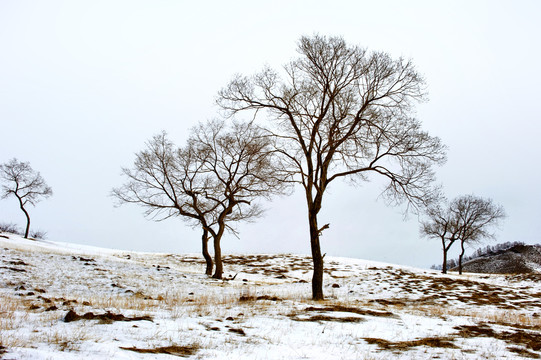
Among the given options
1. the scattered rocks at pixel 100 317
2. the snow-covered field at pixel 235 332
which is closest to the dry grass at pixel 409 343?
the snow-covered field at pixel 235 332

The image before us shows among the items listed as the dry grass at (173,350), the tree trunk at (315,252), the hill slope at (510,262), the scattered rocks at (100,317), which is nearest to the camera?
the dry grass at (173,350)

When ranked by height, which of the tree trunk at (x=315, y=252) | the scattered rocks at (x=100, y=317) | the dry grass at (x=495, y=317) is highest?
the tree trunk at (x=315, y=252)

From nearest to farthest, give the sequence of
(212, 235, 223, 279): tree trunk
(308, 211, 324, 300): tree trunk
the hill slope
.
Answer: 1. (308, 211, 324, 300): tree trunk
2. (212, 235, 223, 279): tree trunk
3. the hill slope

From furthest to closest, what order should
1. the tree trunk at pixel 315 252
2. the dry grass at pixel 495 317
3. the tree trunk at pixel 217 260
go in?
1. the tree trunk at pixel 217 260
2. the tree trunk at pixel 315 252
3. the dry grass at pixel 495 317

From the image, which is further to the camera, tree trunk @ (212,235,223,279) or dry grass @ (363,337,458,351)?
tree trunk @ (212,235,223,279)

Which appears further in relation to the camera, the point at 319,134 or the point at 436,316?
the point at 319,134

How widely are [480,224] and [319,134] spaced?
36040mm

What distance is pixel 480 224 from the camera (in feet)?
138

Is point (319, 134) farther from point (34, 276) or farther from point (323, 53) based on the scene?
point (34, 276)

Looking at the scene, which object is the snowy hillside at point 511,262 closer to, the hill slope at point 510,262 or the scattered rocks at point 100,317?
the hill slope at point 510,262

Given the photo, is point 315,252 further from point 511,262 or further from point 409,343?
point 511,262

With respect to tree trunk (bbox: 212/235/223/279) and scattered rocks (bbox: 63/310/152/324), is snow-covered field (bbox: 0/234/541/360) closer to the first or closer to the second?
scattered rocks (bbox: 63/310/152/324)

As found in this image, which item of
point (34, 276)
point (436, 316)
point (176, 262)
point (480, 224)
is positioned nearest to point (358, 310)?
point (436, 316)

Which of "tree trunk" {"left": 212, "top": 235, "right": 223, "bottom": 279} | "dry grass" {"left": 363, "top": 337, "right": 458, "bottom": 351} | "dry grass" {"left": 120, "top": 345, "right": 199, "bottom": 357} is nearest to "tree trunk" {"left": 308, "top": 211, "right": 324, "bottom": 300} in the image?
"dry grass" {"left": 363, "top": 337, "right": 458, "bottom": 351}
